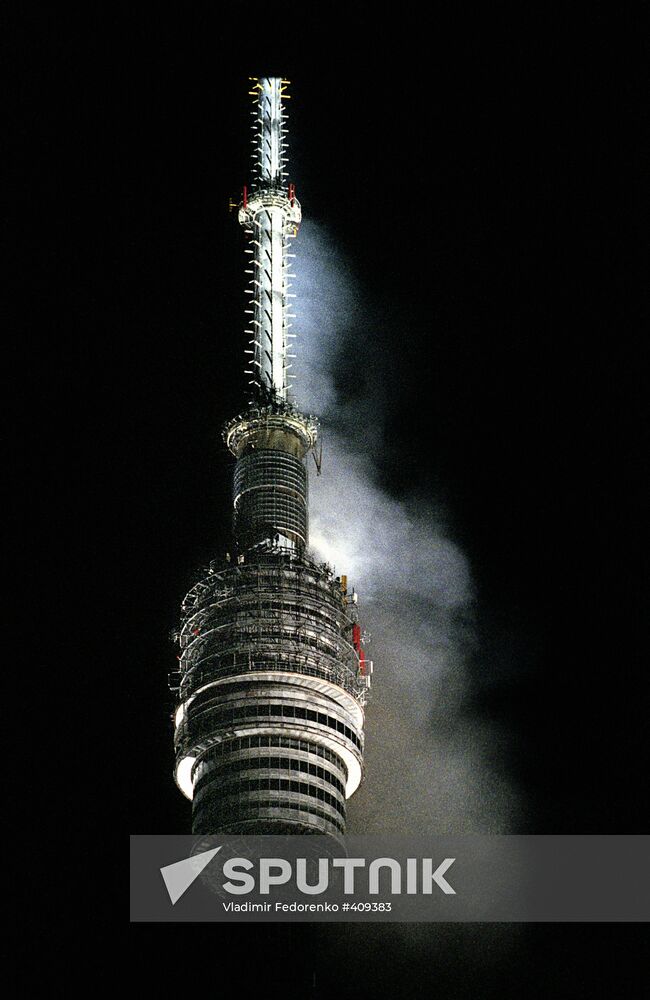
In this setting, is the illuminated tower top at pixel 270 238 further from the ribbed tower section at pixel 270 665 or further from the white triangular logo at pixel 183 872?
the white triangular logo at pixel 183 872

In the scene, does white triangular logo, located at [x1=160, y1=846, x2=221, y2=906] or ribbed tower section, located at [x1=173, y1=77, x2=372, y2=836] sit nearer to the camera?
white triangular logo, located at [x1=160, y1=846, x2=221, y2=906]

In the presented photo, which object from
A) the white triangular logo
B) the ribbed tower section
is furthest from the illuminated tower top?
the white triangular logo

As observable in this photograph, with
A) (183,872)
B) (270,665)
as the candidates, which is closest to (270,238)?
(270,665)

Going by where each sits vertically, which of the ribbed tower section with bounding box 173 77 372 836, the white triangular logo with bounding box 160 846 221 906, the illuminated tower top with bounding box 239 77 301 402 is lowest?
the white triangular logo with bounding box 160 846 221 906

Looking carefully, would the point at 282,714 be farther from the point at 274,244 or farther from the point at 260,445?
the point at 274,244

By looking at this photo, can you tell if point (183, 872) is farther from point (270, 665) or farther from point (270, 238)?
point (270, 238)

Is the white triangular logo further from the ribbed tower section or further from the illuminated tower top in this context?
the illuminated tower top

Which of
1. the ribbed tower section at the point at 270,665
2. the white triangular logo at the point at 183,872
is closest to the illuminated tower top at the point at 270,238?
the ribbed tower section at the point at 270,665
